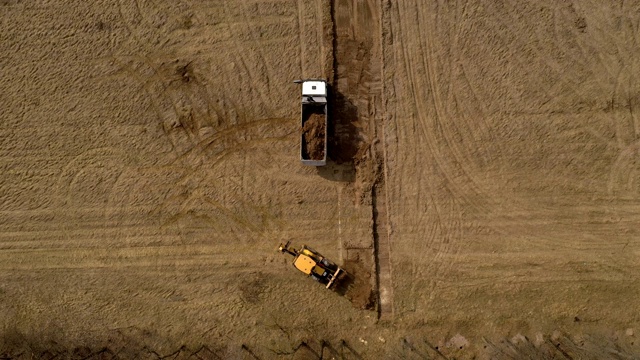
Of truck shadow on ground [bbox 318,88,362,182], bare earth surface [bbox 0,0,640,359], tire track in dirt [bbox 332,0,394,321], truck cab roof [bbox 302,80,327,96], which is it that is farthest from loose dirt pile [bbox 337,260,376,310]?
truck cab roof [bbox 302,80,327,96]

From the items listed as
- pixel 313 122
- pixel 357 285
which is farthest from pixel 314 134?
pixel 357 285

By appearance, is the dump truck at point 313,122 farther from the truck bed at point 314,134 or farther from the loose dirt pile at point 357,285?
the loose dirt pile at point 357,285

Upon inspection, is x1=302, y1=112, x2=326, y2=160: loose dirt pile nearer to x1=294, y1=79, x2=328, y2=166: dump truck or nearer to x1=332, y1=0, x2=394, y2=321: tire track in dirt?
x1=294, y1=79, x2=328, y2=166: dump truck

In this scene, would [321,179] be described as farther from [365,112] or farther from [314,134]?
[365,112]

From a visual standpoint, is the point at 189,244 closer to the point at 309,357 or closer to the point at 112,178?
the point at 112,178

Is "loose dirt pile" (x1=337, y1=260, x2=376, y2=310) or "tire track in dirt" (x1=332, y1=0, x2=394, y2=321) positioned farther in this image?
"tire track in dirt" (x1=332, y1=0, x2=394, y2=321)

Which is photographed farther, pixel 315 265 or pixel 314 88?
pixel 314 88

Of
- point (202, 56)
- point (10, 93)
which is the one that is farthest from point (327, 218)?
point (10, 93)
